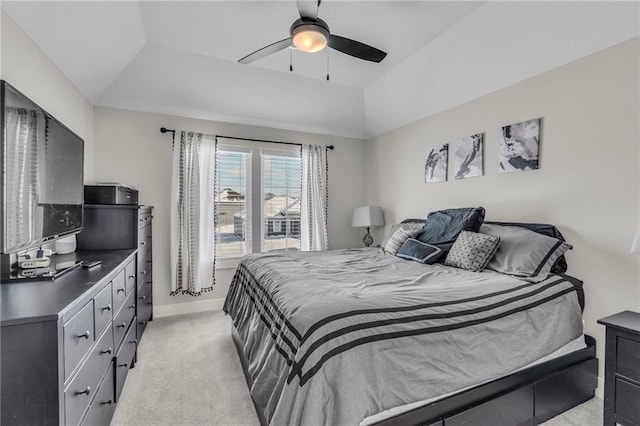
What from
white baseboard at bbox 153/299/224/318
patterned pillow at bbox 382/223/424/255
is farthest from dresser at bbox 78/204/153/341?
patterned pillow at bbox 382/223/424/255

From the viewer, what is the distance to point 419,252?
270 centimetres

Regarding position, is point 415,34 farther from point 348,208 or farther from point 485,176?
point 348,208

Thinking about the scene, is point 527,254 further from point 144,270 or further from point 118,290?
point 144,270

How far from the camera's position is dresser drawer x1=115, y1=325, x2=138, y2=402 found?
186cm

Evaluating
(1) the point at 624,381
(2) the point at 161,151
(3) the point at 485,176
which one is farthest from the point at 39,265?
(3) the point at 485,176

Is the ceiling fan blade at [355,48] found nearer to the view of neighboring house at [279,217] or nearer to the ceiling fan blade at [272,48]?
the ceiling fan blade at [272,48]

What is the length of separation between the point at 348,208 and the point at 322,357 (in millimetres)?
3628

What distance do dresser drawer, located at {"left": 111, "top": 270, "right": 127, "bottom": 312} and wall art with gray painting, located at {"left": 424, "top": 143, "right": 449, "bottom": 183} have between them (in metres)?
3.15

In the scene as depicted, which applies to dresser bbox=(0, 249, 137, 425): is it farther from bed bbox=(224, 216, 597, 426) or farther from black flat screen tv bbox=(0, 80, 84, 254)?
bed bbox=(224, 216, 597, 426)

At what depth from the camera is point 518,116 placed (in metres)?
2.65

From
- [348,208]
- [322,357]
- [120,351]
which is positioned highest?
[348,208]

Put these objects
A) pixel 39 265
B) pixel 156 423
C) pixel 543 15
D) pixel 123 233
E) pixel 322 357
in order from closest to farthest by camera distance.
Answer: pixel 322 357
pixel 39 265
pixel 156 423
pixel 543 15
pixel 123 233

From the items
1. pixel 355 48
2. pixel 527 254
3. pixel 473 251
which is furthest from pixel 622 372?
pixel 355 48

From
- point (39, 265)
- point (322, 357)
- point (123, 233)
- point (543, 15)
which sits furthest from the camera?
point (123, 233)
